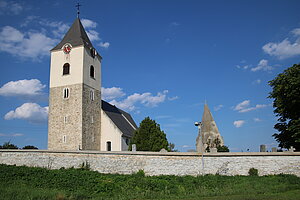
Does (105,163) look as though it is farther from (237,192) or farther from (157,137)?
(237,192)

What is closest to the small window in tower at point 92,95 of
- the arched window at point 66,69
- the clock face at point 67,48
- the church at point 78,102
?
the church at point 78,102

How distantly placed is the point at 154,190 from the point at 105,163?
6512 mm

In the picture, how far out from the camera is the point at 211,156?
1908cm

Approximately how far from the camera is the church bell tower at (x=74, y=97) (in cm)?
2842

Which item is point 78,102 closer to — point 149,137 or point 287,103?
point 149,137

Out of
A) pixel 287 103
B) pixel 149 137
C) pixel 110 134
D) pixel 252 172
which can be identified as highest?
pixel 287 103

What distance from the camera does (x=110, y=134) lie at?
31781mm

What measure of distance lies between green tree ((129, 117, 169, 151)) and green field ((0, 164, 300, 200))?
275 inches

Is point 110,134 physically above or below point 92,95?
below

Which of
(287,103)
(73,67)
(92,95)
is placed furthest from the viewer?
(92,95)

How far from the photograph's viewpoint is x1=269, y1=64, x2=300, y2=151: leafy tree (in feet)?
74.2

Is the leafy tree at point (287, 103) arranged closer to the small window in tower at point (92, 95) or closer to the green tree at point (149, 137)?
the green tree at point (149, 137)

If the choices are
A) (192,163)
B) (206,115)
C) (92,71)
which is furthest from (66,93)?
(206,115)

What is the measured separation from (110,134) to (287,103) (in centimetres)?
1898
